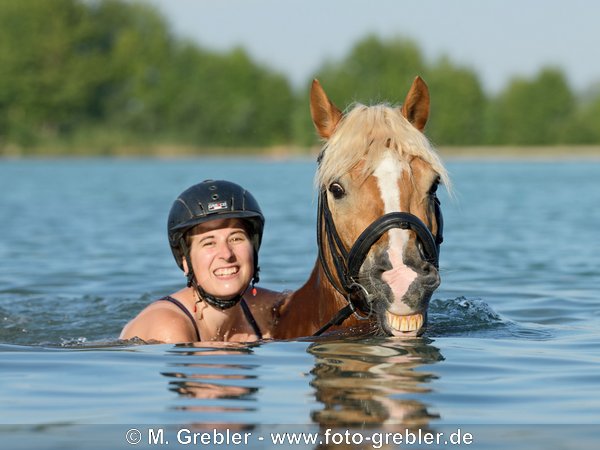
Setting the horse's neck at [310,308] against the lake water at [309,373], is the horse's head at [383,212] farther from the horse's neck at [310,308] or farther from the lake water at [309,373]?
the lake water at [309,373]

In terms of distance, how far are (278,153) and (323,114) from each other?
271 ft

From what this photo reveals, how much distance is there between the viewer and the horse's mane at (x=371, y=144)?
6.02 meters

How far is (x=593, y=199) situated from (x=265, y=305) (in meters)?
23.7

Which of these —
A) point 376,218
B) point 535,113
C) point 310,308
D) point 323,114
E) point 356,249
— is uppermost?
point 535,113

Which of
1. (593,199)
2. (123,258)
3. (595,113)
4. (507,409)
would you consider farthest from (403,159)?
(595,113)

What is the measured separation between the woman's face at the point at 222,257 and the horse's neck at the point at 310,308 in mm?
366

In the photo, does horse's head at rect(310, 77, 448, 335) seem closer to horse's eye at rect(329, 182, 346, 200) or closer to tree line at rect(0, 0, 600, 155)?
horse's eye at rect(329, 182, 346, 200)

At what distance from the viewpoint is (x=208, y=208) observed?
667 centimetres

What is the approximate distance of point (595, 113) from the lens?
98.1 meters

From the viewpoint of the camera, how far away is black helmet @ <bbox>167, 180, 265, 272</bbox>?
6656mm

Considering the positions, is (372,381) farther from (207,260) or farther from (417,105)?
(417,105)

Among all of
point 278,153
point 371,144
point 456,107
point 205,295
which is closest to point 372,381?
point 371,144

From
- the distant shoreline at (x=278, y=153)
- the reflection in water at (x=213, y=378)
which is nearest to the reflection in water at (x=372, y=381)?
the reflection in water at (x=213, y=378)

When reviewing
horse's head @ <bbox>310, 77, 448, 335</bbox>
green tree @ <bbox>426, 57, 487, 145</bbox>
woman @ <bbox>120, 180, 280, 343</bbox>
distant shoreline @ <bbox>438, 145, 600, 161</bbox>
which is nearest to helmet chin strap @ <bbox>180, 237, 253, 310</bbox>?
woman @ <bbox>120, 180, 280, 343</bbox>
